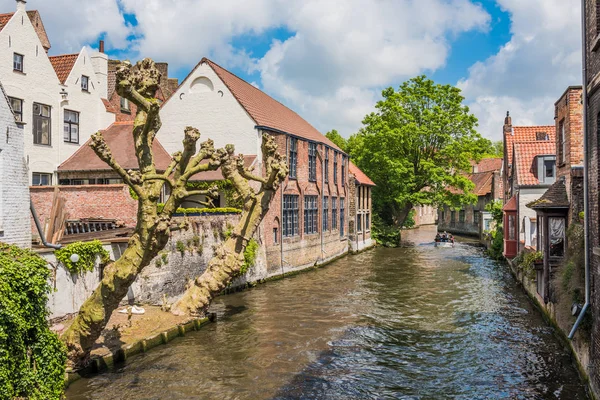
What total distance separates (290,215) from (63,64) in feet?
→ 44.6

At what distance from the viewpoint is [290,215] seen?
28.0 metres

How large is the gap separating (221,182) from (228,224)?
9.92 feet

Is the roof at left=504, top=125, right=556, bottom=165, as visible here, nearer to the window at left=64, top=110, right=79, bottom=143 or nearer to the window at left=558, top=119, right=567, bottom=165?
the window at left=558, top=119, right=567, bottom=165

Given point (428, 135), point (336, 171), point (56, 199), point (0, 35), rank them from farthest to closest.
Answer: point (428, 135) → point (336, 171) → point (0, 35) → point (56, 199)

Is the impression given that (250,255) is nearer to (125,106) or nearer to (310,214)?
(310,214)

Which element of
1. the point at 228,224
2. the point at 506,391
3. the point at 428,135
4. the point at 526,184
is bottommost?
the point at 506,391

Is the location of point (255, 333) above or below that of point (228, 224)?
below

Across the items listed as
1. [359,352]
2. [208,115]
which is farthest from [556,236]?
[208,115]

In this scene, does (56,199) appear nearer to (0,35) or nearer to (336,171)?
(0,35)

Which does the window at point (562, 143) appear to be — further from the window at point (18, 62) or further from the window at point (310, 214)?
the window at point (18, 62)

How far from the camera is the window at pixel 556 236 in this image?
1550cm

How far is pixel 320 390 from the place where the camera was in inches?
455

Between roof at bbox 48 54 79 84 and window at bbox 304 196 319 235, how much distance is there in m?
14.1

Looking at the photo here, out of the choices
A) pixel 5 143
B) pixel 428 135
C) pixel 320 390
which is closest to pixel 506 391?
pixel 320 390
